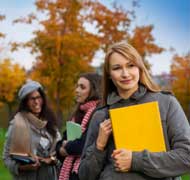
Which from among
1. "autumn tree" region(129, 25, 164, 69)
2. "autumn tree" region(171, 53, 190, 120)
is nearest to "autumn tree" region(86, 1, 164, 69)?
"autumn tree" region(129, 25, 164, 69)

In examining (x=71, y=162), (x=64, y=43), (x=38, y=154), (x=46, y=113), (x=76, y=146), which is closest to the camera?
(x=76, y=146)

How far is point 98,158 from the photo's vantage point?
2422 millimetres

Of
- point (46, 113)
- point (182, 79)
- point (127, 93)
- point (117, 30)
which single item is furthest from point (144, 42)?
point (127, 93)

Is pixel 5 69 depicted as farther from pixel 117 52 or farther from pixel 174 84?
pixel 117 52

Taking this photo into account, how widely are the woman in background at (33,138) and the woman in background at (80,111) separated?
672mm

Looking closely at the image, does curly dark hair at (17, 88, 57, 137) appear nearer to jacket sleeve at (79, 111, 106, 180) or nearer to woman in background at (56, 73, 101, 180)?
woman in background at (56, 73, 101, 180)

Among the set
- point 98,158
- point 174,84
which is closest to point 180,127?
point 98,158

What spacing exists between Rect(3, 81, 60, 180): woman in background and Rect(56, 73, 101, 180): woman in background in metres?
0.67

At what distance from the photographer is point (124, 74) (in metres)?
2.40

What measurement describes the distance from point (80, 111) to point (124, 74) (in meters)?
2.20

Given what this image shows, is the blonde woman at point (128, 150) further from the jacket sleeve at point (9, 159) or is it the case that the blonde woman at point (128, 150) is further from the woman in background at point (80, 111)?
the jacket sleeve at point (9, 159)

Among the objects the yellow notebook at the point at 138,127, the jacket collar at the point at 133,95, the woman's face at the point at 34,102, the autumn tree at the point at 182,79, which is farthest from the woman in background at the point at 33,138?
the autumn tree at the point at 182,79

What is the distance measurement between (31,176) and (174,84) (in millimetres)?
30018

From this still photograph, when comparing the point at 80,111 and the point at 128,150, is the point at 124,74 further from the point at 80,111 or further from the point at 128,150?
the point at 80,111
